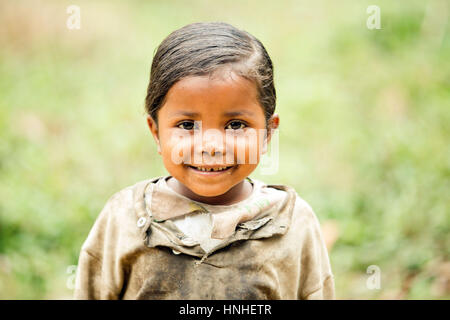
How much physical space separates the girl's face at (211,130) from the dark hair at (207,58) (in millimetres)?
34

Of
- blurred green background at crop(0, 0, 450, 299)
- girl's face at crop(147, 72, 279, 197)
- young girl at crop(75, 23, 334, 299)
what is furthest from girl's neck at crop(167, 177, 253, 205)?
blurred green background at crop(0, 0, 450, 299)

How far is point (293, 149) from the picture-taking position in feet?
14.6

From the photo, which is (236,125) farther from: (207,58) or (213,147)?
(207,58)

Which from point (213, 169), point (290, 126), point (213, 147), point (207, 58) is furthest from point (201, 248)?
point (290, 126)

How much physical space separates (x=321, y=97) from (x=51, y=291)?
3.24 meters

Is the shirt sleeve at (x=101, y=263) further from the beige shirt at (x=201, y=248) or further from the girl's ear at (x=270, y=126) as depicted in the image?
the girl's ear at (x=270, y=126)

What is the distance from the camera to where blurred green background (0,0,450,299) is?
3.34 metres

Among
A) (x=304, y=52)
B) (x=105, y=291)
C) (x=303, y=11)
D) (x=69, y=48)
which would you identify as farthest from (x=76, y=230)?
(x=303, y=11)

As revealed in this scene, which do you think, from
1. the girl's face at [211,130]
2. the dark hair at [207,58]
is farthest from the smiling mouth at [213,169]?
the dark hair at [207,58]

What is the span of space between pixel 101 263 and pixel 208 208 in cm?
56

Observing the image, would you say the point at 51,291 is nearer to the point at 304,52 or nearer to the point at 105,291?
the point at 105,291

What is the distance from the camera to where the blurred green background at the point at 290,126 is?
3340mm

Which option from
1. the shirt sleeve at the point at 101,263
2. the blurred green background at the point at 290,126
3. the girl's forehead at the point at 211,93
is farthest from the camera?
the blurred green background at the point at 290,126

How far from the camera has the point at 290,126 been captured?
15.1ft
